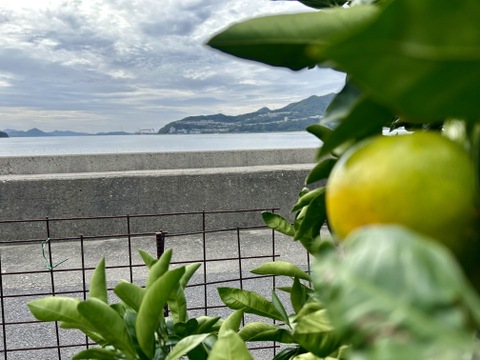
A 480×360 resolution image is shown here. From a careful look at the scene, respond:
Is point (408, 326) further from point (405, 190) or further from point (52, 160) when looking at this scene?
point (52, 160)

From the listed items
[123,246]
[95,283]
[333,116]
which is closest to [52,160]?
[123,246]

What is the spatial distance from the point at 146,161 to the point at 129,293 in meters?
5.28

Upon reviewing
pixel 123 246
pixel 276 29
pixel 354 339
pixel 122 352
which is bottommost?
pixel 123 246

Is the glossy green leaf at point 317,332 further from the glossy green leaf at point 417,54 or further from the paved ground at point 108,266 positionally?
the paved ground at point 108,266

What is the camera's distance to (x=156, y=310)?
479 millimetres

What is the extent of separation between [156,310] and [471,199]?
0.35 metres

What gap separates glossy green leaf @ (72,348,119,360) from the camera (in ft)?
1.79

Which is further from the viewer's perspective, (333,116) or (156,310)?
(156,310)

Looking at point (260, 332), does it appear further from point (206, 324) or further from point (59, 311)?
point (59, 311)

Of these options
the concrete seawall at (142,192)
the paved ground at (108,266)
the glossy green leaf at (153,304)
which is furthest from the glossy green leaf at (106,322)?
the concrete seawall at (142,192)

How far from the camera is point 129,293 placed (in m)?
0.60

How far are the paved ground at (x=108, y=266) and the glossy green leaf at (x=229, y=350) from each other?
268 cm

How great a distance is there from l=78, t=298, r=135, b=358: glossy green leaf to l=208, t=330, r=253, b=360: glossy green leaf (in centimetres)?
15

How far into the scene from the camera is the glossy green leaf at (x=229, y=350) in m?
0.41
